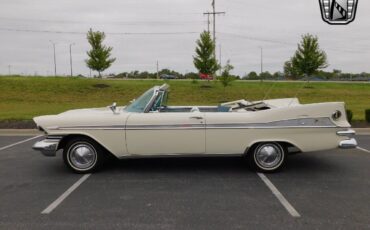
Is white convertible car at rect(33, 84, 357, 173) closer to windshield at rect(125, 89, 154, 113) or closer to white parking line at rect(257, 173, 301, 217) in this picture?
windshield at rect(125, 89, 154, 113)

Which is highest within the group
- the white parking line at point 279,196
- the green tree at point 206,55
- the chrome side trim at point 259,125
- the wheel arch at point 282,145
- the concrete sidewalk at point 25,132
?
the green tree at point 206,55

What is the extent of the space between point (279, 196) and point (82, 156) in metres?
3.03

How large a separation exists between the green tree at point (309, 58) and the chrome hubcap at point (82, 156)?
31.6 meters

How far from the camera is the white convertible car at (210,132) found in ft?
18.7

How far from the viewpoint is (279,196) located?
482 cm

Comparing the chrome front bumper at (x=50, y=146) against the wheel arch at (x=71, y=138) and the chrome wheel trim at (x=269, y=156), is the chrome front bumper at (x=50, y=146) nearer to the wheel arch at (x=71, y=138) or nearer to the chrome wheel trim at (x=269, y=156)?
the wheel arch at (x=71, y=138)

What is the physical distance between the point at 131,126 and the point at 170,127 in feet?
1.95

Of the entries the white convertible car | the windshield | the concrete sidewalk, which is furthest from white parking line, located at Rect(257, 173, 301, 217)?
the concrete sidewalk

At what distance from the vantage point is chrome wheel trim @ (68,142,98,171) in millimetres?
5875

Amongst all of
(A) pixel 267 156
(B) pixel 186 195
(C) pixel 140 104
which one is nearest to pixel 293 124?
(A) pixel 267 156

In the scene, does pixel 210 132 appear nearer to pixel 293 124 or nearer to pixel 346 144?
pixel 293 124

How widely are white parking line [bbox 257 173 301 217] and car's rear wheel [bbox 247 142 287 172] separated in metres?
0.15

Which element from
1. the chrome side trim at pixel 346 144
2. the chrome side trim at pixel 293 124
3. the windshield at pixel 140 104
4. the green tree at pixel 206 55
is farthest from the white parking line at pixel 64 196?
the green tree at pixel 206 55

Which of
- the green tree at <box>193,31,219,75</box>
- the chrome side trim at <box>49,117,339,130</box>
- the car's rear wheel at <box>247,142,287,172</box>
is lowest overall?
the car's rear wheel at <box>247,142,287,172</box>
